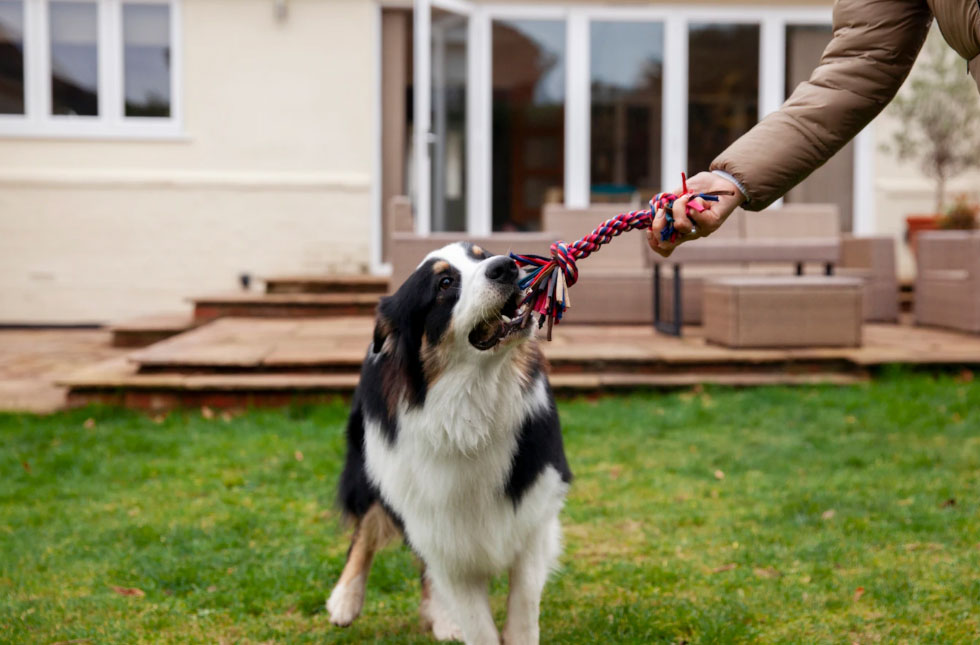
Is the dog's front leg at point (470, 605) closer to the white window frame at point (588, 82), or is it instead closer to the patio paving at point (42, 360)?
the patio paving at point (42, 360)

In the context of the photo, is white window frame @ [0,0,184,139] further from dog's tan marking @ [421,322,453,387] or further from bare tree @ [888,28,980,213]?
dog's tan marking @ [421,322,453,387]

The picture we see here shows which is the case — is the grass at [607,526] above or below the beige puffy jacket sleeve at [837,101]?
below

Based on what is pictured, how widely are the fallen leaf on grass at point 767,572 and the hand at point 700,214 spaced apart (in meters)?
1.70

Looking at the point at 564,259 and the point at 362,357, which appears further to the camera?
the point at 362,357

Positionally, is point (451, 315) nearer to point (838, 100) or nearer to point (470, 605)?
point (470, 605)

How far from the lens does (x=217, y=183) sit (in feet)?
33.7

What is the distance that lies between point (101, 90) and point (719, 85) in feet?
21.8

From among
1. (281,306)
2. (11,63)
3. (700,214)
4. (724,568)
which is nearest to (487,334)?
(700,214)

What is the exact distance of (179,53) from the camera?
1022cm

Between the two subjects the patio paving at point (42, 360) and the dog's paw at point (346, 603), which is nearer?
the dog's paw at point (346, 603)

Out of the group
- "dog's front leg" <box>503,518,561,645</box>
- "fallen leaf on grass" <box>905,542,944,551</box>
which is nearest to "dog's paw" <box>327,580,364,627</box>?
"dog's front leg" <box>503,518,561,645</box>

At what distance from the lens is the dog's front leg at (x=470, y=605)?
2.62m

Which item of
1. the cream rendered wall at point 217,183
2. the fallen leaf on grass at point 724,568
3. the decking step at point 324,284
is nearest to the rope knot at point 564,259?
the fallen leaf on grass at point 724,568

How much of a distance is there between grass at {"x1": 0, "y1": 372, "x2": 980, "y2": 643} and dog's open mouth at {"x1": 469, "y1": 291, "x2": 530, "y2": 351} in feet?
3.33
